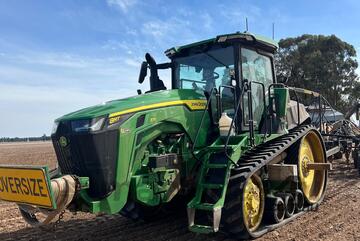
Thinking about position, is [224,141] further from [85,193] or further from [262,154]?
[85,193]

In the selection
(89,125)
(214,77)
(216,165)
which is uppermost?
(214,77)

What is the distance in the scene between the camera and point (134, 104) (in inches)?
225

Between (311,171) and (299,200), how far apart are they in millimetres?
1050

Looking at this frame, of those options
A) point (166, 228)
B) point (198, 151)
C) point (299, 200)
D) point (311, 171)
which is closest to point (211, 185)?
point (198, 151)

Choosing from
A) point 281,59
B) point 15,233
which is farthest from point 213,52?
point 281,59

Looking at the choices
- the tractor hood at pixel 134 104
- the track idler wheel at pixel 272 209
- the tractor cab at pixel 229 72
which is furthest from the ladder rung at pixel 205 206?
the tractor cab at pixel 229 72

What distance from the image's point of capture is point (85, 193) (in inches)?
206

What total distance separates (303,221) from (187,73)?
316cm

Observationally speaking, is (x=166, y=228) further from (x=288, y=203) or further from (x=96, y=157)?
(x=96, y=157)

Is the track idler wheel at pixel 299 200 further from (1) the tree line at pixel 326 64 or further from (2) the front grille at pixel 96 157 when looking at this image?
(1) the tree line at pixel 326 64

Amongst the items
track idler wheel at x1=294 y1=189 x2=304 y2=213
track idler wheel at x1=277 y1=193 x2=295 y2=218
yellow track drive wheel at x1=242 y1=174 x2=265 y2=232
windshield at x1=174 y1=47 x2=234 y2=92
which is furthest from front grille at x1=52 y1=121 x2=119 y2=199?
track idler wheel at x1=294 y1=189 x2=304 y2=213

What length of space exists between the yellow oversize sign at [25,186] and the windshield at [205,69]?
336 centimetres

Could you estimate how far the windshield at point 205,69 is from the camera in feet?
22.9

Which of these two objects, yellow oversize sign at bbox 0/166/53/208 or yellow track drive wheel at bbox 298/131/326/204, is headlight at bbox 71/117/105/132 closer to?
yellow oversize sign at bbox 0/166/53/208
